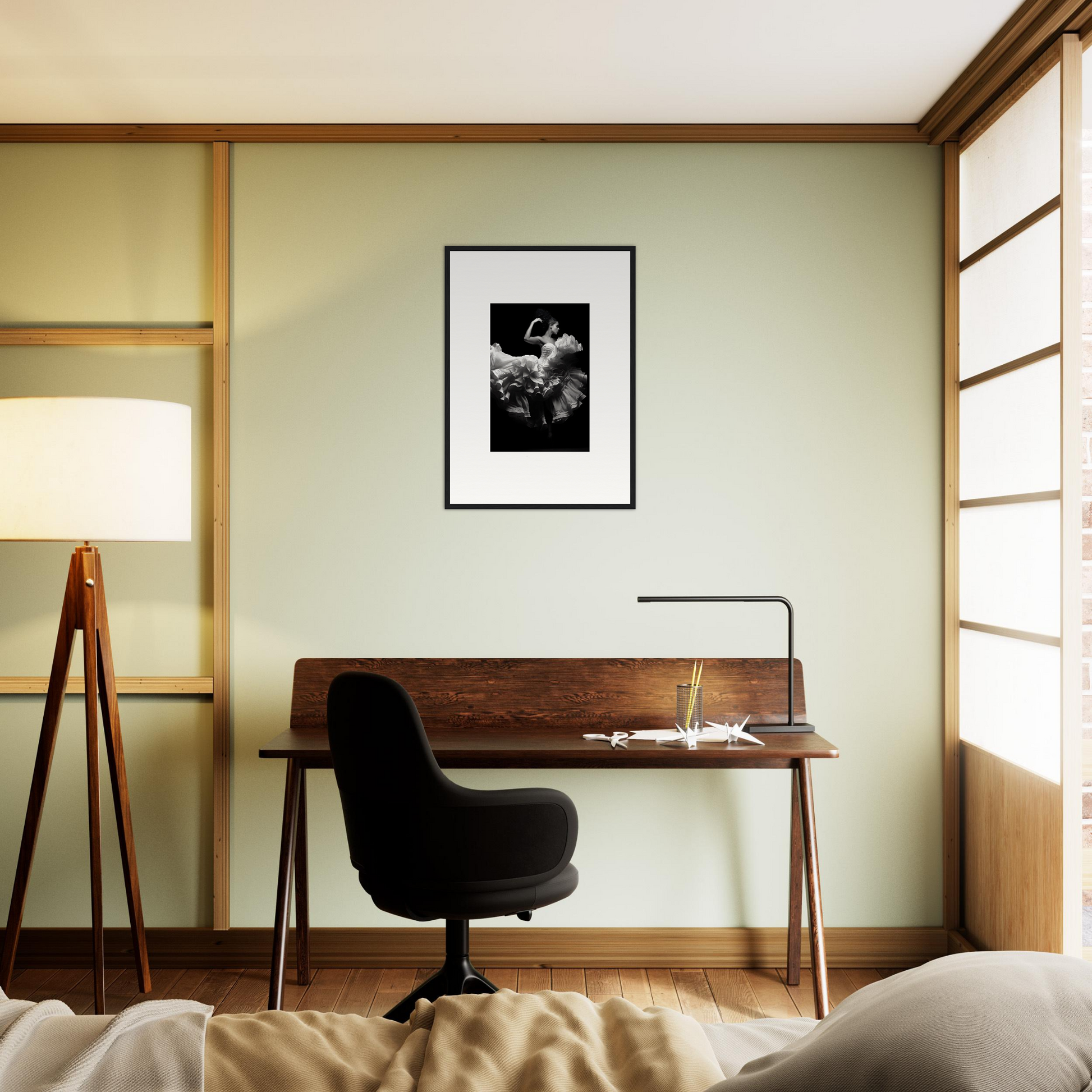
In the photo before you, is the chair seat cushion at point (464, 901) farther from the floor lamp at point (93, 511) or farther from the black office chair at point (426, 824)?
the floor lamp at point (93, 511)

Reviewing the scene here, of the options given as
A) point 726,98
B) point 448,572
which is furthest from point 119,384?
point 726,98

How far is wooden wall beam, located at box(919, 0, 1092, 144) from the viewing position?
2.25 meters

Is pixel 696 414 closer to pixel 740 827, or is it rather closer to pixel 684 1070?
pixel 740 827

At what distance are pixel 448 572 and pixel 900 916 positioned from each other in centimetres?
178

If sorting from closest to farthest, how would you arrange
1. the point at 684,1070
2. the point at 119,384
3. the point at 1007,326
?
the point at 684,1070
the point at 1007,326
the point at 119,384

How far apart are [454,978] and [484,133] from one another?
8.02ft

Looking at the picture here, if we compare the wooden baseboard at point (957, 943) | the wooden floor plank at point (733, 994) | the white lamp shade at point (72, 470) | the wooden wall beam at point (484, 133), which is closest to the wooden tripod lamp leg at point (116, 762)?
the white lamp shade at point (72, 470)

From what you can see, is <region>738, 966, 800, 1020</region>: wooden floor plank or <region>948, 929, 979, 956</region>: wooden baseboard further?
<region>948, 929, 979, 956</region>: wooden baseboard

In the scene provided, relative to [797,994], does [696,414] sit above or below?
above

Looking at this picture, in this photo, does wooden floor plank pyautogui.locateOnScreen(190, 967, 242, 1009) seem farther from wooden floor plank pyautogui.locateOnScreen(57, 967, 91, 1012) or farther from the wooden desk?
wooden floor plank pyautogui.locateOnScreen(57, 967, 91, 1012)

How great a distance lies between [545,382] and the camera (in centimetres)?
298

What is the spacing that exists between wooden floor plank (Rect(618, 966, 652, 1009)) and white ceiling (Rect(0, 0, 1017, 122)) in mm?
2600

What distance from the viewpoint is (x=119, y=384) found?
9.82 ft

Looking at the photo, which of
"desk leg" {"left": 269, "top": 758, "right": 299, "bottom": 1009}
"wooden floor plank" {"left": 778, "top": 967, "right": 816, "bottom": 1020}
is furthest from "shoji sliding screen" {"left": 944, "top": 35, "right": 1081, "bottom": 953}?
"desk leg" {"left": 269, "top": 758, "right": 299, "bottom": 1009}
